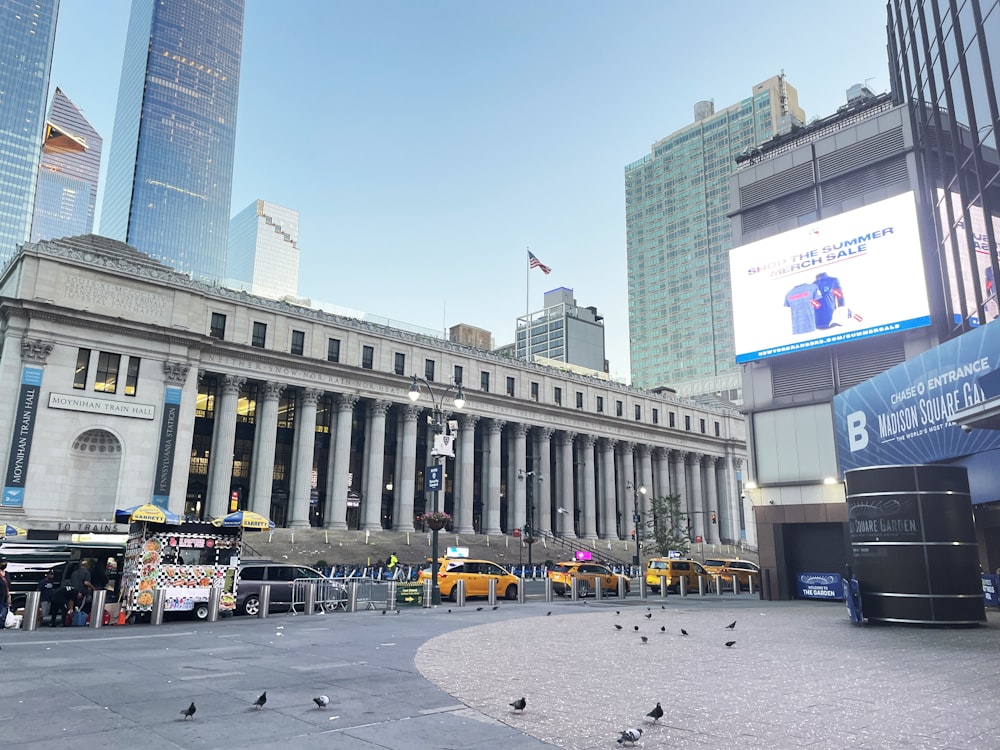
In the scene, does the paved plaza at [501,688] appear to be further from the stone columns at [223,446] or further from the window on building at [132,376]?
the stone columns at [223,446]

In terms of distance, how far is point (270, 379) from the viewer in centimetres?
5994

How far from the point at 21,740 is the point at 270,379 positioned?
54.9 m

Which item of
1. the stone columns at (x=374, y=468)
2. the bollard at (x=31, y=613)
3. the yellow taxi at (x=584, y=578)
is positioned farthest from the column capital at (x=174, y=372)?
the bollard at (x=31, y=613)

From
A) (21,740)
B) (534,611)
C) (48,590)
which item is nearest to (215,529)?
(48,590)

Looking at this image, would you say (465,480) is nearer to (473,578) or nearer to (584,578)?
(584,578)

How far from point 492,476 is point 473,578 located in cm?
3650

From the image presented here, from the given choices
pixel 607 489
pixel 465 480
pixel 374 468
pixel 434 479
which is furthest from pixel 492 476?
pixel 434 479

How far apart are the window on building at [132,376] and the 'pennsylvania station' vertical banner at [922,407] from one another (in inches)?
1800

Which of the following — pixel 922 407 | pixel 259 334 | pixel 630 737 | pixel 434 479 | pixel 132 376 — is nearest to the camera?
pixel 630 737

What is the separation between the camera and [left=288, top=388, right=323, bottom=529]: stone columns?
58.6 m

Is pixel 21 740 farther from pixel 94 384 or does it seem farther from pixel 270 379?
pixel 270 379

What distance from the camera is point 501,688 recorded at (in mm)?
10141

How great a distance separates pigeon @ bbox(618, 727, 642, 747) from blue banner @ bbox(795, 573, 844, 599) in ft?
106

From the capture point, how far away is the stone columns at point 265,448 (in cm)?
5681
